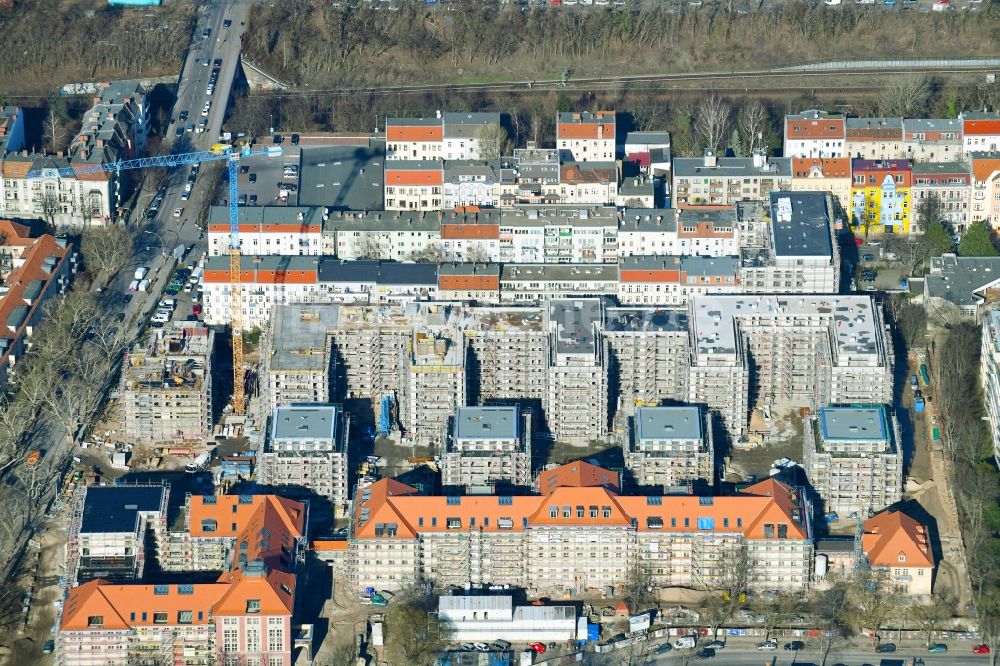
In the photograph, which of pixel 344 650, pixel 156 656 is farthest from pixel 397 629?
pixel 156 656

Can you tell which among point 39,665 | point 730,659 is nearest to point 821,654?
point 730,659

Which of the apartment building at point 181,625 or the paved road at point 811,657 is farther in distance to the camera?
the paved road at point 811,657

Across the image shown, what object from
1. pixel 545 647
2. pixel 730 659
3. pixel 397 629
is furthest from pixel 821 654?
pixel 397 629

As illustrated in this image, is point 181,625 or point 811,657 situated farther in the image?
point 811,657

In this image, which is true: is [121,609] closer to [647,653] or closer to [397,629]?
[397,629]

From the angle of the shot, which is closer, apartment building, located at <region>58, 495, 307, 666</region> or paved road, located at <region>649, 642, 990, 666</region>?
apartment building, located at <region>58, 495, 307, 666</region>

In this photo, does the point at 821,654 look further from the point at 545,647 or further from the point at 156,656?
the point at 156,656

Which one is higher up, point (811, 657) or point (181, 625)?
point (181, 625)
